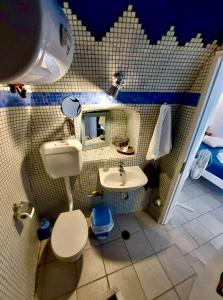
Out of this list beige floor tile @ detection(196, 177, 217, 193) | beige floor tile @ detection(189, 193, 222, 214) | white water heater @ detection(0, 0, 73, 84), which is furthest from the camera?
beige floor tile @ detection(196, 177, 217, 193)

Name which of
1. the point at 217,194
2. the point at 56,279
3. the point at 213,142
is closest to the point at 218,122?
the point at 213,142

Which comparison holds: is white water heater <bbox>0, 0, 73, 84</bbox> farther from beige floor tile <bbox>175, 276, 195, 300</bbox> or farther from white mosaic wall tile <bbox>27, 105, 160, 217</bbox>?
beige floor tile <bbox>175, 276, 195, 300</bbox>

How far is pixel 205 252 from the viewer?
1.71 m

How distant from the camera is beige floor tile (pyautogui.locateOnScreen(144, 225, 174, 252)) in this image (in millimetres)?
1740

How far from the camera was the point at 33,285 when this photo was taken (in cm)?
133

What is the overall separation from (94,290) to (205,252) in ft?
4.20

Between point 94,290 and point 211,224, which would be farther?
point 211,224

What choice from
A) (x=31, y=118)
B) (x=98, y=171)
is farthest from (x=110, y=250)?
(x=31, y=118)

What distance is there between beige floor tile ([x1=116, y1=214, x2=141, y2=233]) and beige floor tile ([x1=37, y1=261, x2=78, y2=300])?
705 millimetres

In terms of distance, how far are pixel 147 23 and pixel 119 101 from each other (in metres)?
0.57

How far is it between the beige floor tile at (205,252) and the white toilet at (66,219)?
4.30ft

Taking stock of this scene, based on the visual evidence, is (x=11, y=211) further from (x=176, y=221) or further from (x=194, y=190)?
(x=194, y=190)

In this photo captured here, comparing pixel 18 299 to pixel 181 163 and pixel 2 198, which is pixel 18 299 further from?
pixel 181 163

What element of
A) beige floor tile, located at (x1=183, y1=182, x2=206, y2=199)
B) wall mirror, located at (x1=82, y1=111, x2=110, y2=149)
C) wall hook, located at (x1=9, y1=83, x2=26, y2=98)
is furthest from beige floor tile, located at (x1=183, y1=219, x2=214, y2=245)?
wall hook, located at (x1=9, y1=83, x2=26, y2=98)
